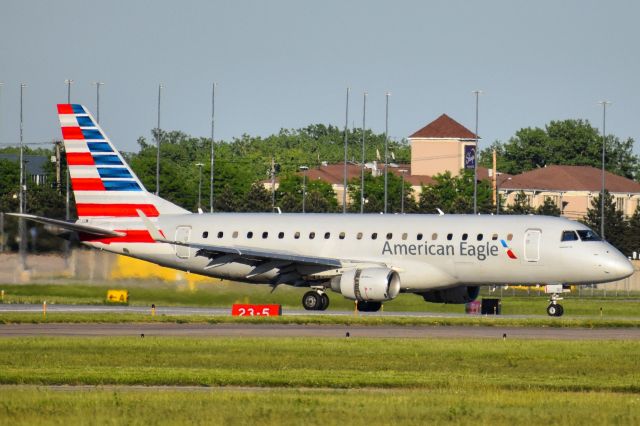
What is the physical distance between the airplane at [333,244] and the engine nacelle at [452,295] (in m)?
0.04

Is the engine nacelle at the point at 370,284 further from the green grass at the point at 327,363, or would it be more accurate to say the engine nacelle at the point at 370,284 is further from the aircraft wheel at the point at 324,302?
the green grass at the point at 327,363

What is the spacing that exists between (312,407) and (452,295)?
36139 mm

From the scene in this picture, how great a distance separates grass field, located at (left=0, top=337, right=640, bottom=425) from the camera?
80.3 feet

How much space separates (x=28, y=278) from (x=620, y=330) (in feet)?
83.9

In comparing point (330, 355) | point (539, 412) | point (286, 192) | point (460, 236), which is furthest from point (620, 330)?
point (286, 192)

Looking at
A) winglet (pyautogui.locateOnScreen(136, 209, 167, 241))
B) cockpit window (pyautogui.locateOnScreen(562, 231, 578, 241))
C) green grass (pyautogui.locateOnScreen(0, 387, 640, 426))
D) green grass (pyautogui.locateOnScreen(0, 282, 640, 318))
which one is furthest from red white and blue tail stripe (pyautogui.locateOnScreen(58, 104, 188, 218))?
green grass (pyautogui.locateOnScreen(0, 387, 640, 426))

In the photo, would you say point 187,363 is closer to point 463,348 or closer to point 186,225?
point 463,348

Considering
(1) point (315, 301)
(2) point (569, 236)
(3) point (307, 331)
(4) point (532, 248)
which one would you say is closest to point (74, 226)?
(1) point (315, 301)

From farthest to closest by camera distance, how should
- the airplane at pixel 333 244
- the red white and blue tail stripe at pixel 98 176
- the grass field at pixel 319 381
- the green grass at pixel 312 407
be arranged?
1. the red white and blue tail stripe at pixel 98 176
2. the airplane at pixel 333 244
3. the grass field at pixel 319 381
4. the green grass at pixel 312 407

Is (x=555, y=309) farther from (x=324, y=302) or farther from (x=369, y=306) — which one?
(x=324, y=302)

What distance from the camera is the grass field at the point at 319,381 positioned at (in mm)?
24469

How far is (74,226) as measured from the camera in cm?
6094

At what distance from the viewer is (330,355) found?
37188 mm

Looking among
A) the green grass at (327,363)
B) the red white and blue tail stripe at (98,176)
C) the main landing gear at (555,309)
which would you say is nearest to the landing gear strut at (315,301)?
the red white and blue tail stripe at (98,176)
